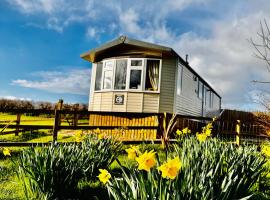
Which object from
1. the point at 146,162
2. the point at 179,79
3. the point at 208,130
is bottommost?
the point at 146,162

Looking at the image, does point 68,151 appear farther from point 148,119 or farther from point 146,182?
point 148,119

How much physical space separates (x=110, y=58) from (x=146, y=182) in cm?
1398

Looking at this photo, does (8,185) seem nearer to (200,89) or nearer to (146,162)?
→ (146,162)

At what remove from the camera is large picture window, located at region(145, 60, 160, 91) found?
15.2 metres

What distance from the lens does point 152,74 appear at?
50.2 ft

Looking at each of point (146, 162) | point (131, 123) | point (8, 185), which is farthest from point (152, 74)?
point (146, 162)

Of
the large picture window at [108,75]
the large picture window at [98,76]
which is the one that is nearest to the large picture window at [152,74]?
the large picture window at [108,75]

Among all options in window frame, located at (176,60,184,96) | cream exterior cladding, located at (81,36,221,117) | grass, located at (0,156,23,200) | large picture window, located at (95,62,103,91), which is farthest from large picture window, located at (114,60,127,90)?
grass, located at (0,156,23,200)

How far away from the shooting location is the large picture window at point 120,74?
15602 mm

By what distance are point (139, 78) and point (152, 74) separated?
0.67 metres

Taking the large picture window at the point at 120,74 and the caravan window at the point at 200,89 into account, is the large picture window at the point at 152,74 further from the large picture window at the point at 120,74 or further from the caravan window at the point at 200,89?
the caravan window at the point at 200,89

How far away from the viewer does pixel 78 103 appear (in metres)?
34.3

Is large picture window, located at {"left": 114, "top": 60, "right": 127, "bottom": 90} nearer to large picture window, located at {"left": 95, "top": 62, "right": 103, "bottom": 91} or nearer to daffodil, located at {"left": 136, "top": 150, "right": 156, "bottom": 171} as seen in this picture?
large picture window, located at {"left": 95, "top": 62, "right": 103, "bottom": 91}

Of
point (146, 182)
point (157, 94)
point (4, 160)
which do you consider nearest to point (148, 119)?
point (157, 94)
